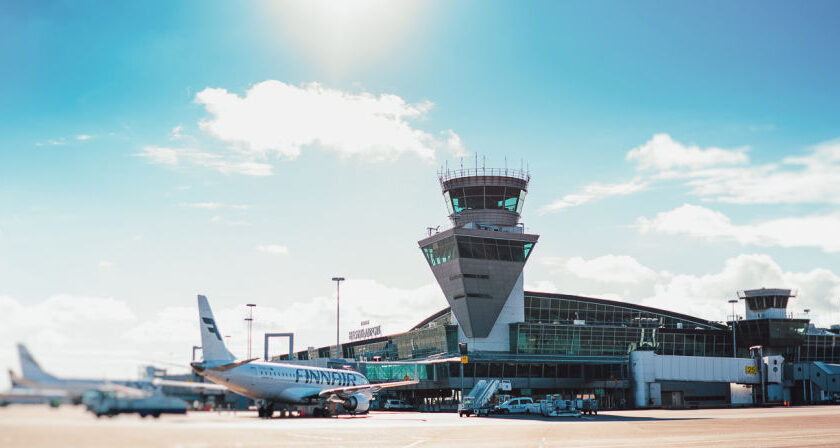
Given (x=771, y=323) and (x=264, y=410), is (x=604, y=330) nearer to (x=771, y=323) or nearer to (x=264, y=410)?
(x=771, y=323)

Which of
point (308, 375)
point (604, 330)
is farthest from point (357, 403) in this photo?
point (604, 330)

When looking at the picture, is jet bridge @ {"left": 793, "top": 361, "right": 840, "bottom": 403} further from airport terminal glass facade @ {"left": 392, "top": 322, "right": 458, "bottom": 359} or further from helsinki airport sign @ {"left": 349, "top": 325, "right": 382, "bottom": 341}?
helsinki airport sign @ {"left": 349, "top": 325, "right": 382, "bottom": 341}

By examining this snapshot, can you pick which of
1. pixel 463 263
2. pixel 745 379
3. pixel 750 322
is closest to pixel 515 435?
pixel 463 263

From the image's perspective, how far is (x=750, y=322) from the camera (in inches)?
6196

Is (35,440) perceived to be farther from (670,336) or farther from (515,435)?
(670,336)

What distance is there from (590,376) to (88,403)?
134 m

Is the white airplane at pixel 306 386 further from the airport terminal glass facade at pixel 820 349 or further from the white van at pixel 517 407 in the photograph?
the airport terminal glass facade at pixel 820 349

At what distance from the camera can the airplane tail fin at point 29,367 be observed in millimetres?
7090

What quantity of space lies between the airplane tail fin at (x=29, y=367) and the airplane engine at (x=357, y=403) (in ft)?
232

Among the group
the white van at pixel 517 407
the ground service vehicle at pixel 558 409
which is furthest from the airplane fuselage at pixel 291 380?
the ground service vehicle at pixel 558 409

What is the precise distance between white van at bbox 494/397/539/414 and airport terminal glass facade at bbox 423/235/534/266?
4120 cm

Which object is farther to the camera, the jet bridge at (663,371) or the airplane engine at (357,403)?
the jet bridge at (663,371)

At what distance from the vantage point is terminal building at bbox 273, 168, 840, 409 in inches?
4978

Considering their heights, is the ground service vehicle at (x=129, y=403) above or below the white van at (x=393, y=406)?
above
